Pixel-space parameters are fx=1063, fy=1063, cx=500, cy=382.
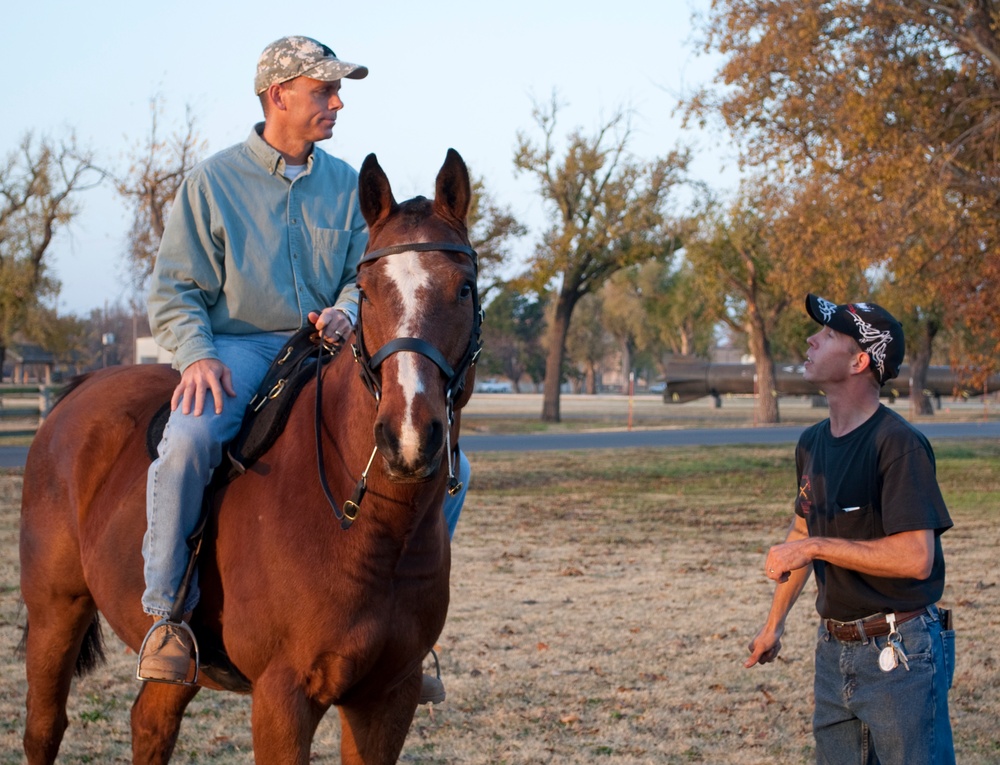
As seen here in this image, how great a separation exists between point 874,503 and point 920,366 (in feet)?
155

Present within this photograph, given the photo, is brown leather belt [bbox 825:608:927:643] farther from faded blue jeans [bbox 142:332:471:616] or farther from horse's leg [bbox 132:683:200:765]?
horse's leg [bbox 132:683:200:765]

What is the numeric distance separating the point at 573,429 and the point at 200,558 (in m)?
30.3

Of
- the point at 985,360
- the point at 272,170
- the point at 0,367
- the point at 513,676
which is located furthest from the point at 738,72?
the point at 0,367

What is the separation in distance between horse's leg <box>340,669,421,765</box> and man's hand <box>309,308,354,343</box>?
1192 millimetres

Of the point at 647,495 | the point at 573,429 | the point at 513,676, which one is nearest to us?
the point at 513,676

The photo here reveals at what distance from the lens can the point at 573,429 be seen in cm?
3372

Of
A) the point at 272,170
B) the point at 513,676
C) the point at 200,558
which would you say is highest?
the point at 272,170

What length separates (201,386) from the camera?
3.61 meters

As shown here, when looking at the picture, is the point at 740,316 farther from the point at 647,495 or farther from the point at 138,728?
the point at 138,728

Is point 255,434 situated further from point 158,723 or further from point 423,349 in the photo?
point 158,723

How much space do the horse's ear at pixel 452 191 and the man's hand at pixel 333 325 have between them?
0.64 metres

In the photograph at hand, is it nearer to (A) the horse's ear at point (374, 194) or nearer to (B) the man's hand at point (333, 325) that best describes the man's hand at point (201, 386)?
(B) the man's hand at point (333, 325)

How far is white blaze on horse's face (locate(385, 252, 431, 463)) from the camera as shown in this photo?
2645 mm

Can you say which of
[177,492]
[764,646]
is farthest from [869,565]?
[177,492]
